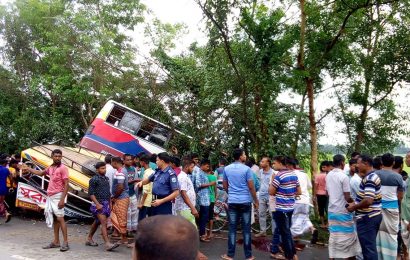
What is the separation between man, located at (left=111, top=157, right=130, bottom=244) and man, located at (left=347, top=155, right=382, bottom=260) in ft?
12.9

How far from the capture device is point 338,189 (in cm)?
614

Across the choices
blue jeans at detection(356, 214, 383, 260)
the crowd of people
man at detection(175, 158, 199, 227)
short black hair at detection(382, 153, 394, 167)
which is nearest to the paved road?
the crowd of people

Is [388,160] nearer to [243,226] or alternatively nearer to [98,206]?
[243,226]

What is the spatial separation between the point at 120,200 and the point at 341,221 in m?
3.88

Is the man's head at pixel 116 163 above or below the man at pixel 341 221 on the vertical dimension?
above

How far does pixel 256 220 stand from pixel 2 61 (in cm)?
1628

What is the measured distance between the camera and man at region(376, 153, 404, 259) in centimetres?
594

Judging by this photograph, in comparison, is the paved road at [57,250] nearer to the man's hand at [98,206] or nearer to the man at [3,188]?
the man at [3,188]

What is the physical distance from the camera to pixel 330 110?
38.2ft

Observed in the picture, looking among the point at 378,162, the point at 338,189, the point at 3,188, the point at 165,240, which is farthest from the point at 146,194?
the point at 165,240

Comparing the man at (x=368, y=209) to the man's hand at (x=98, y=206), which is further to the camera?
the man's hand at (x=98, y=206)

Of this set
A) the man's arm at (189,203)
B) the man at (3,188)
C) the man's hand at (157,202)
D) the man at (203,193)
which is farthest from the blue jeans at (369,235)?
the man at (3,188)

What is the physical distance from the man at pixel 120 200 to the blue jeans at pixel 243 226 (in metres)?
2.09

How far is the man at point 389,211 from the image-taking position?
19.5 ft
